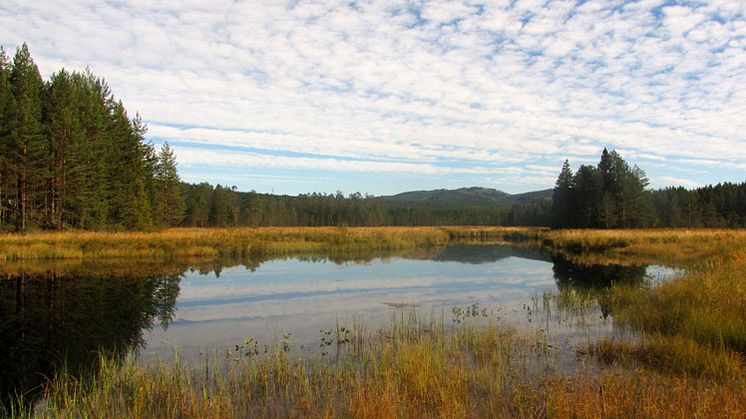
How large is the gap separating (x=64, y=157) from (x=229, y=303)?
2750 centimetres

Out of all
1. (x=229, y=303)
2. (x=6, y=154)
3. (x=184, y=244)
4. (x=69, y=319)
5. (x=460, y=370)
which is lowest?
(x=229, y=303)

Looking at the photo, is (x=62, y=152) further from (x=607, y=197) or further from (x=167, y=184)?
(x=607, y=197)

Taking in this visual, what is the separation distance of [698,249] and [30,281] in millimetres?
37388

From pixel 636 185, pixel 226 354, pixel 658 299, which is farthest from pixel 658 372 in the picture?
pixel 636 185

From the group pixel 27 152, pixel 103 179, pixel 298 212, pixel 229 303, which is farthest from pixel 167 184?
pixel 298 212

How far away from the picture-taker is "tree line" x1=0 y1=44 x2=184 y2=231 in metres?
33.1

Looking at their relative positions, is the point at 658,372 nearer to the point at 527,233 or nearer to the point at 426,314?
the point at 426,314

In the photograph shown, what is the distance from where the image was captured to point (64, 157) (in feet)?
118

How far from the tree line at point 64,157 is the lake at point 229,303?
497 inches

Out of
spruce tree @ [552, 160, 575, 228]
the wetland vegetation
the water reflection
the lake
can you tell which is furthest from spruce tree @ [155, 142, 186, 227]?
spruce tree @ [552, 160, 575, 228]

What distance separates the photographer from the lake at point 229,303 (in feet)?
35.3

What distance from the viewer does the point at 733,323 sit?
8992 millimetres

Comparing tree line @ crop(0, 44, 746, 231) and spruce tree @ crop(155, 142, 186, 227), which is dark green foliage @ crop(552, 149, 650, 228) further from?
spruce tree @ crop(155, 142, 186, 227)

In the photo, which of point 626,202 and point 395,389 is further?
point 626,202
